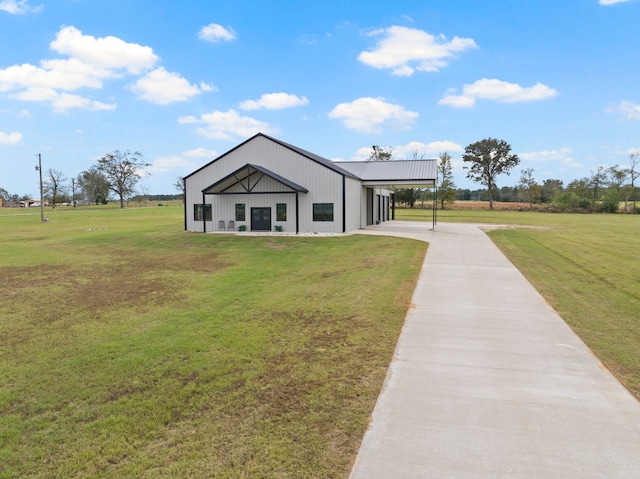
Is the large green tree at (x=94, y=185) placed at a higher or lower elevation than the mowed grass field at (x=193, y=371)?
higher

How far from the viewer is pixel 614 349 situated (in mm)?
5637

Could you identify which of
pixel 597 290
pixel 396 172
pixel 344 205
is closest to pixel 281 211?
pixel 344 205

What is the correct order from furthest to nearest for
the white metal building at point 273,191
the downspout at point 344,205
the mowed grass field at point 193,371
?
1. the white metal building at point 273,191
2. the downspout at point 344,205
3. the mowed grass field at point 193,371

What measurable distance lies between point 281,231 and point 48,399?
21.3 m

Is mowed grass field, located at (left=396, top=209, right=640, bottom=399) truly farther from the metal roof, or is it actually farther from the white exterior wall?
the white exterior wall

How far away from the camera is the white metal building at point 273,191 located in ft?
81.7

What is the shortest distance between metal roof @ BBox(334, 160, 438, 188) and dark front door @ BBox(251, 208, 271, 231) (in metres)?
7.31

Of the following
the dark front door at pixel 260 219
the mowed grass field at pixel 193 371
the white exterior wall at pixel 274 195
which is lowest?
the mowed grass field at pixel 193 371

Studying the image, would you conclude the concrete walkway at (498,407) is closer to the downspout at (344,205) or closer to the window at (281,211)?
the downspout at (344,205)

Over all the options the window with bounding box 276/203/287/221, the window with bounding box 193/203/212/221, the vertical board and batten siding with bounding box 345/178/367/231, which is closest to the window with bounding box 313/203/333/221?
the vertical board and batten siding with bounding box 345/178/367/231

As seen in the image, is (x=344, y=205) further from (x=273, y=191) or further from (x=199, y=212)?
(x=199, y=212)

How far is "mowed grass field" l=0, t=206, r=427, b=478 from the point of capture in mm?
3396

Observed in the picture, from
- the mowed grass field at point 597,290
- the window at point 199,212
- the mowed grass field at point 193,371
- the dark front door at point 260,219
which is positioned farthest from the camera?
the window at point 199,212

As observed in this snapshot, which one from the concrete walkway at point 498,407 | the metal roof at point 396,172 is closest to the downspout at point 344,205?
the metal roof at point 396,172
